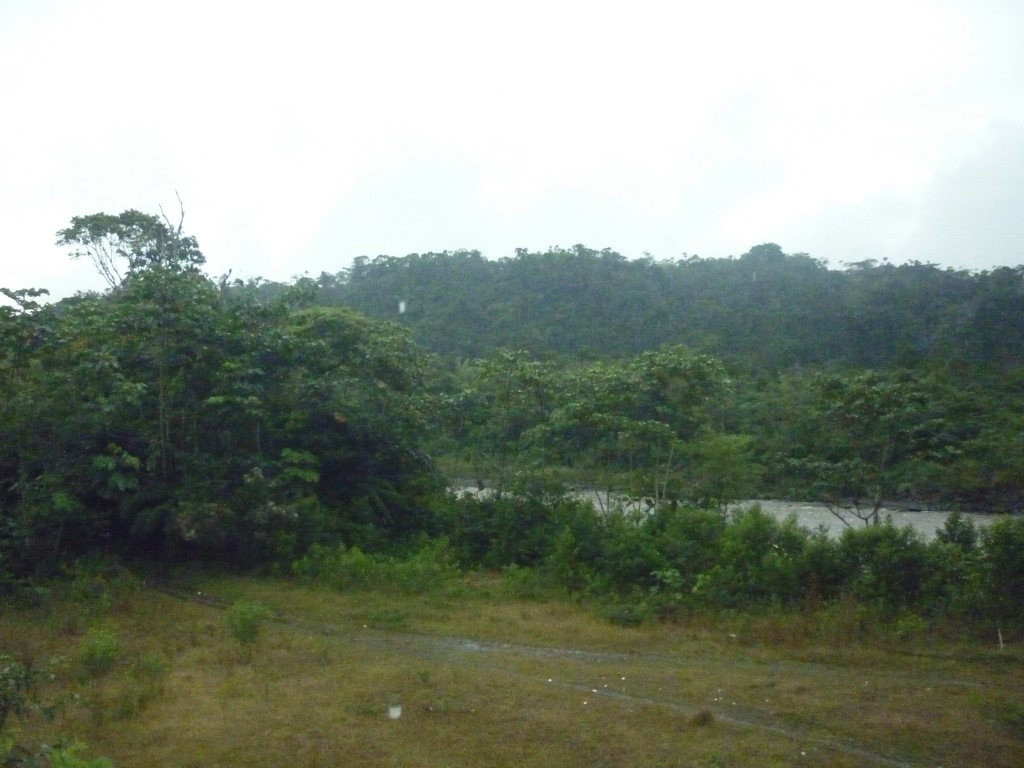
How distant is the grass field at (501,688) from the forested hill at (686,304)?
1885 centimetres

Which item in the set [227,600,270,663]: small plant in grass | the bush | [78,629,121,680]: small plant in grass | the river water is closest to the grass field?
[78,629,121,680]: small plant in grass

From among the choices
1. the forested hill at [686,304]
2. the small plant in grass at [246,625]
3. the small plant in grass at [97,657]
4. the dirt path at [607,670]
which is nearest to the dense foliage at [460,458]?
the dirt path at [607,670]

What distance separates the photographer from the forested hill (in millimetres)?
30469

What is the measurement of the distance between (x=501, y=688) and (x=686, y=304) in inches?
1354

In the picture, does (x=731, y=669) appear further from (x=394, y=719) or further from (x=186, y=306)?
(x=186, y=306)

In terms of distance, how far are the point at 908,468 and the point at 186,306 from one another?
1162cm

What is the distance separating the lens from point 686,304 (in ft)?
134

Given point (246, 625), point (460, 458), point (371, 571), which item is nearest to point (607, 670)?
point (246, 625)

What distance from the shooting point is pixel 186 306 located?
46.6ft

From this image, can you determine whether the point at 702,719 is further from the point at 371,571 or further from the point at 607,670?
the point at 371,571

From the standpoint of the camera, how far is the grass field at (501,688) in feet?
21.6

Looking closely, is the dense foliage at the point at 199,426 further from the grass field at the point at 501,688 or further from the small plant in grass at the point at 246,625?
the small plant in grass at the point at 246,625

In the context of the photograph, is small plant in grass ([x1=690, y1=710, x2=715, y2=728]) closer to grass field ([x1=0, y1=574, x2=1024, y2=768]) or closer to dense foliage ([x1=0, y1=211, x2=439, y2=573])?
grass field ([x1=0, y1=574, x2=1024, y2=768])

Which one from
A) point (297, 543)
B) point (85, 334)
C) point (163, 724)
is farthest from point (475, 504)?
point (163, 724)
